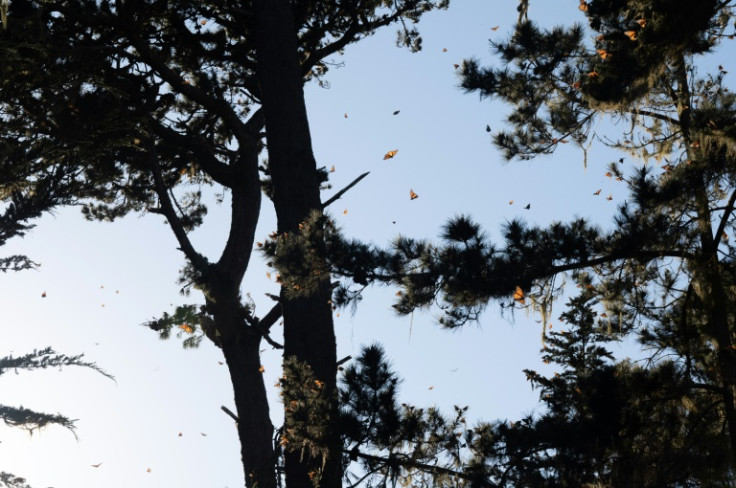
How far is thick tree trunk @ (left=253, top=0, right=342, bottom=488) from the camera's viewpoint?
822 cm

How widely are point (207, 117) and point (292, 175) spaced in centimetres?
394

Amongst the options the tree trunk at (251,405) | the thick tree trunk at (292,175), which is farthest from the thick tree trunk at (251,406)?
the thick tree trunk at (292,175)

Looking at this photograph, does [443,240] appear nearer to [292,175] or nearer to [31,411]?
[292,175]

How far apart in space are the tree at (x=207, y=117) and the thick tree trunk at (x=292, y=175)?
15mm

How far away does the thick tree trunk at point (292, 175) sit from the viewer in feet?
27.0

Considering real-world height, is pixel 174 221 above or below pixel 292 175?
above

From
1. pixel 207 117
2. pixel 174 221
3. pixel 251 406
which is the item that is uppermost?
pixel 207 117

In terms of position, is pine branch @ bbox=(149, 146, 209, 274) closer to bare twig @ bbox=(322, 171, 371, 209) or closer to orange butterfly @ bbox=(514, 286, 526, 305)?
bare twig @ bbox=(322, 171, 371, 209)

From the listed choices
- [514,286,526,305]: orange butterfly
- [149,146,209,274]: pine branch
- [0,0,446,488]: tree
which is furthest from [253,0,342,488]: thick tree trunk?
[149,146,209,274]: pine branch

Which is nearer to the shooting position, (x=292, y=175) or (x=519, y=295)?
(x=519, y=295)

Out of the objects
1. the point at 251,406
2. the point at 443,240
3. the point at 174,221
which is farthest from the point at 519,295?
the point at 174,221

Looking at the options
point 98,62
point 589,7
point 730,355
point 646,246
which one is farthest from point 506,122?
point 98,62

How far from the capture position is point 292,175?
351 inches

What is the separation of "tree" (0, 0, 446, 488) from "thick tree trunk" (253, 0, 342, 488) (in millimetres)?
15
